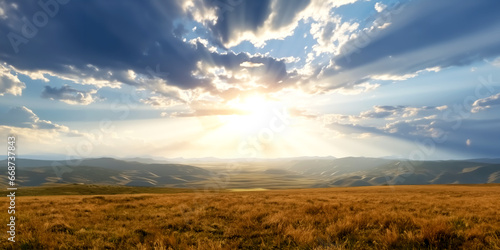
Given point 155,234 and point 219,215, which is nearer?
point 155,234

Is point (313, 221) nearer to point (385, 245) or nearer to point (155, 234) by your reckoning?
point (385, 245)

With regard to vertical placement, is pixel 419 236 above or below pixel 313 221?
above

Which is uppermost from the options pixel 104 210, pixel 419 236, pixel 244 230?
pixel 419 236

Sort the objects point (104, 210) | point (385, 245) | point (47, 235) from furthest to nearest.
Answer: point (104, 210) < point (47, 235) < point (385, 245)

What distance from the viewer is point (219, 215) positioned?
1252cm

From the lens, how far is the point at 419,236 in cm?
656

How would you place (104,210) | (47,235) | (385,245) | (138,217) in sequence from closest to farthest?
(385,245) < (47,235) < (138,217) < (104,210)

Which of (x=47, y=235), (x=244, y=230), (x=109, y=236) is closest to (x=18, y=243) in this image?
(x=47, y=235)

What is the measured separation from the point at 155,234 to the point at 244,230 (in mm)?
3246

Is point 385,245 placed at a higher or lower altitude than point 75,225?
higher

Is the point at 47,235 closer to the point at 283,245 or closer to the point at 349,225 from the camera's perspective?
the point at 283,245

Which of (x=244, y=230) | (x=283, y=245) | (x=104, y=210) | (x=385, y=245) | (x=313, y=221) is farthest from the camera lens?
(x=104, y=210)

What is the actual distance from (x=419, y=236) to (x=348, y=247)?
2.07 meters

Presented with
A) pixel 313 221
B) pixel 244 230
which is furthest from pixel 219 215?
pixel 313 221
